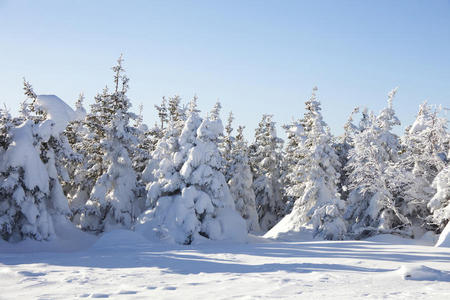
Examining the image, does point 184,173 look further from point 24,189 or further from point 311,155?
point 311,155

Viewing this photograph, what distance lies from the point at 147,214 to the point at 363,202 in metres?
16.8

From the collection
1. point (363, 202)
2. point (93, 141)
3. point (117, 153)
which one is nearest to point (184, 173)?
point (117, 153)

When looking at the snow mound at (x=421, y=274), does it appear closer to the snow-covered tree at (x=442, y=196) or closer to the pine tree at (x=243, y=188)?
the snow-covered tree at (x=442, y=196)

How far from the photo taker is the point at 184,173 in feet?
79.9

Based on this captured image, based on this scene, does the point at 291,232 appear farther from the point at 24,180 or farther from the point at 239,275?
the point at 239,275

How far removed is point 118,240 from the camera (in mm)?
18156

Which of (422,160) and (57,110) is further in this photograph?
(422,160)

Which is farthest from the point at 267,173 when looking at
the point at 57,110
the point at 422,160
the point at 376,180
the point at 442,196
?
the point at 57,110

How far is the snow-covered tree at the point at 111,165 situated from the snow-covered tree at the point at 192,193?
3062mm

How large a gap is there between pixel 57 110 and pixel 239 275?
1930 centimetres

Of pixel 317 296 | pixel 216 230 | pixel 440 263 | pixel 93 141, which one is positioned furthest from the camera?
pixel 93 141

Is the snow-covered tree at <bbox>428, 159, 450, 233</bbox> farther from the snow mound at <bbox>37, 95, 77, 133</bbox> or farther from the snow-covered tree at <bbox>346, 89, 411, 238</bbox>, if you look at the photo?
the snow mound at <bbox>37, 95, 77, 133</bbox>

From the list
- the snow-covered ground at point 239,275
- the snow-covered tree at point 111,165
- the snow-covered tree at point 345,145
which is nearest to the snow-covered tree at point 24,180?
the snow-covered tree at point 111,165

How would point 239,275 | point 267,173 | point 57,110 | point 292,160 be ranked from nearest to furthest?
point 239,275 < point 57,110 < point 292,160 < point 267,173
